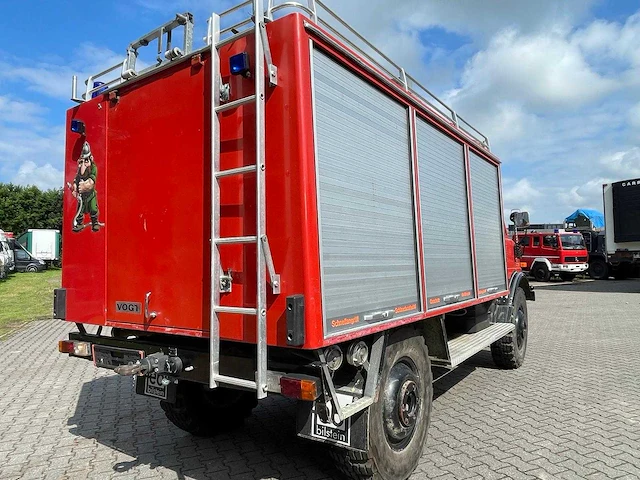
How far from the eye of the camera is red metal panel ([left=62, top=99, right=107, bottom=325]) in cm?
383

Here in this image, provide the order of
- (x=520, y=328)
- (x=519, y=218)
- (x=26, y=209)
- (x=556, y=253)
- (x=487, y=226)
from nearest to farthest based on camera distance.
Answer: (x=487, y=226) → (x=520, y=328) → (x=519, y=218) → (x=556, y=253) → (x=26, y=209)

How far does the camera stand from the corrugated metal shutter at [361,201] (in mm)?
2951

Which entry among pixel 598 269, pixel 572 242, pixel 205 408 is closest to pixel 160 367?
pixel 205 408

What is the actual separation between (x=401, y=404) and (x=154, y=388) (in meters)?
1.99

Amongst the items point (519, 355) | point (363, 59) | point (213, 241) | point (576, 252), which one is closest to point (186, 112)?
point (213, 241)

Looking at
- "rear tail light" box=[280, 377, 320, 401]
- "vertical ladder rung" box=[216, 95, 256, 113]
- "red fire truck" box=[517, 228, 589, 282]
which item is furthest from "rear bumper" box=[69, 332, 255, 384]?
"red fire truck" box=[517, 228, 589, 282]

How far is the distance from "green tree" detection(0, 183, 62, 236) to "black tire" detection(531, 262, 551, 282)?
36647mm

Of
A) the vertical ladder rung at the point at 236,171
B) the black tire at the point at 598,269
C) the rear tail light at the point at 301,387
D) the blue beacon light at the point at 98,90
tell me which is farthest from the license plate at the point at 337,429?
the black tire at the point at 598,269

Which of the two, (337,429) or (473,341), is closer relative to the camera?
(337,429)

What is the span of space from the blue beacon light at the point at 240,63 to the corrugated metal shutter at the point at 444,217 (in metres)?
1.95

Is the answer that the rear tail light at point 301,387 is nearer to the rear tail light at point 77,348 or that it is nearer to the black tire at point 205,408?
the black tire at point 205,408

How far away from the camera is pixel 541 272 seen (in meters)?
24.9

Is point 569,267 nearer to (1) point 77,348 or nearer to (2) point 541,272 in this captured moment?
(2) point 541,272

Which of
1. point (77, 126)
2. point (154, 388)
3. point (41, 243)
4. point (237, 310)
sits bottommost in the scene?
point (154, 388)
